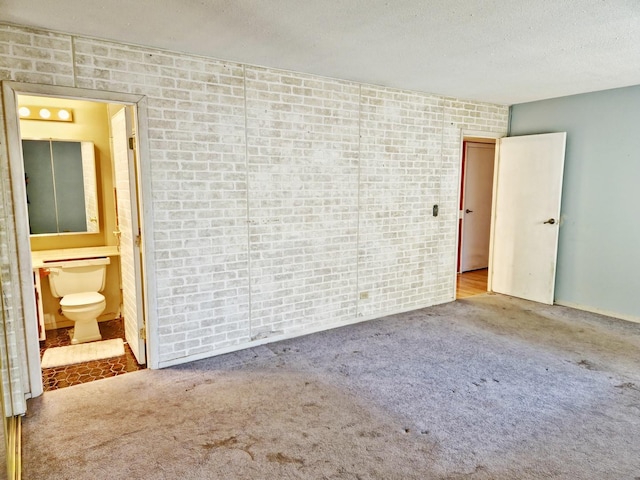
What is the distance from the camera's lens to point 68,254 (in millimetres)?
4168

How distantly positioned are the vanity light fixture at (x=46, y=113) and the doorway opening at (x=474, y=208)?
550 centimetres

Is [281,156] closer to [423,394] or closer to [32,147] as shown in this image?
[423,394]

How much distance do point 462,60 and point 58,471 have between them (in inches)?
151

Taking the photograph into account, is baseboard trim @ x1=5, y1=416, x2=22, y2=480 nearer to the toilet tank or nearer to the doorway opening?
the toilet tank

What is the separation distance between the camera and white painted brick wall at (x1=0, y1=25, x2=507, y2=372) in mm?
3082

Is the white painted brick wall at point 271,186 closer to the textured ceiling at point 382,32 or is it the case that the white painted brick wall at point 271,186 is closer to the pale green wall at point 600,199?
the textured ceiling at point 382,32

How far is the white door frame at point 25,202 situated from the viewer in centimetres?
260

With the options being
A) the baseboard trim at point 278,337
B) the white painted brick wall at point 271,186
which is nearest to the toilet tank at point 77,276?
the white painted brick wall at point 271,186

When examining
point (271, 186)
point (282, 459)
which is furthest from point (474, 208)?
point (282, 459)

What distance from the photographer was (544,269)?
16.6 ft

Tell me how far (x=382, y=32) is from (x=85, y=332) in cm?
378

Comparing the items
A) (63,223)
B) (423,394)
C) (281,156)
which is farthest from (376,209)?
(63,223)

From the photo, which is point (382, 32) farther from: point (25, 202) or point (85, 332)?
point (85, 332)

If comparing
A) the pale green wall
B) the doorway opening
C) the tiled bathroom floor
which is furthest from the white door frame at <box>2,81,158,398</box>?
the doorway opening
